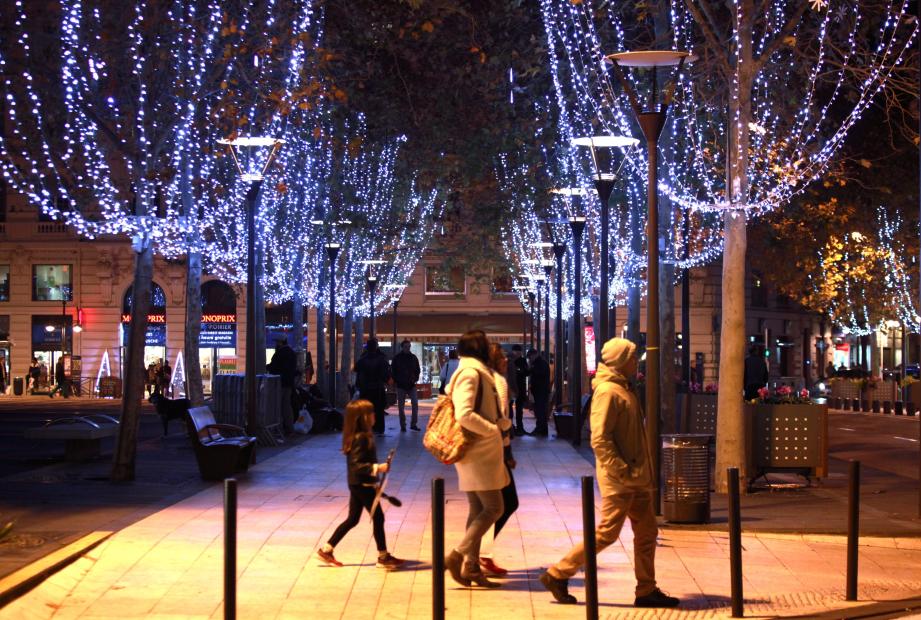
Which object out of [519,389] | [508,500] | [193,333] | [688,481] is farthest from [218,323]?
[508,500]

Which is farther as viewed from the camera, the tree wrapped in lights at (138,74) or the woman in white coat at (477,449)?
the tree wrapped in lights at (138,74)

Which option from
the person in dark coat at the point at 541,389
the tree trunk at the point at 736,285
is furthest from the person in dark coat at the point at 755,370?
the tree trunk at the point at 736,285

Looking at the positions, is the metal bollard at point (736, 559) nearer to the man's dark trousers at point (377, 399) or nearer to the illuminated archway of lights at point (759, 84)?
the illuminated archway of lights at point (759, 84)

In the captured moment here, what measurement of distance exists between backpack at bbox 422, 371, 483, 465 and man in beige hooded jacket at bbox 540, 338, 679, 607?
3.26 ft

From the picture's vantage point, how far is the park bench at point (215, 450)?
18.8 meters

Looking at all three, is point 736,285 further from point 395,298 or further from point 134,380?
point 395,298

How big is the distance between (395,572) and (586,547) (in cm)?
307

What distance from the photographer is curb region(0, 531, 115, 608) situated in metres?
9.83

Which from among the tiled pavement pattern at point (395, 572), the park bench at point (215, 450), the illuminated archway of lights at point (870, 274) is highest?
the illuminated archway of lights at point (870, 274)

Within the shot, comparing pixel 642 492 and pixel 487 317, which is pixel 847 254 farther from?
pixel 642 492

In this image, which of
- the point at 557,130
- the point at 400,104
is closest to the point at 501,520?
the point at 557,130

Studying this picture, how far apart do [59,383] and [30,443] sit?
1333 inches

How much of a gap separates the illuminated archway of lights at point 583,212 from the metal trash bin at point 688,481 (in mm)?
12712

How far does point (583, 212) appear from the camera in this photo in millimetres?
40812
